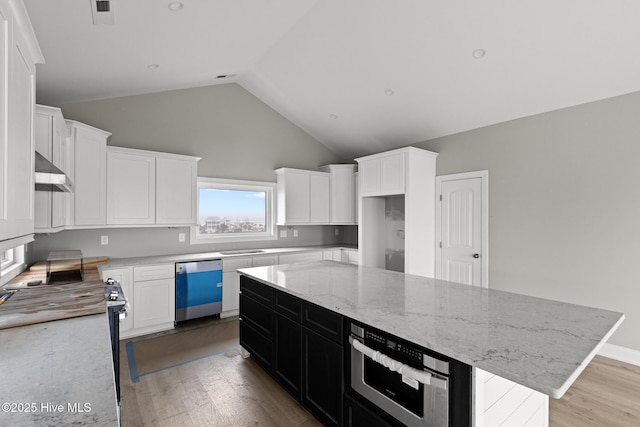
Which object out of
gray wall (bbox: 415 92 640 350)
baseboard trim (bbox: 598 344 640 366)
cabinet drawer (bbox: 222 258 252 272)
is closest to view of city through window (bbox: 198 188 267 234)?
cabinet drawer (bbox: 222 258 252 272)

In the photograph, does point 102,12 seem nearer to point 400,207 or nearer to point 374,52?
point 374,52

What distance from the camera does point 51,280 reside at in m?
2.58

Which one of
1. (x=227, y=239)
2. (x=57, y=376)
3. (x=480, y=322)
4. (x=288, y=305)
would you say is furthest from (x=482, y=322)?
(x=227, y=239)

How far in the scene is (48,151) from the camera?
246 centimetres

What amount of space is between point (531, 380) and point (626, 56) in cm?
322

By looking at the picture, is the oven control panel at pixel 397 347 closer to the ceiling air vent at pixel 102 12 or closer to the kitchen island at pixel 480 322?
the kitchen island at pixel 480 322

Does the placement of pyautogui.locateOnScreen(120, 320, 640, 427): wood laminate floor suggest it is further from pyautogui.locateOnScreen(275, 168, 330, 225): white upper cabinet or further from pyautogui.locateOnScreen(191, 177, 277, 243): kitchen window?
pyautogui.locateOnScreen(275, 168, 330, 225): white upper cabinet

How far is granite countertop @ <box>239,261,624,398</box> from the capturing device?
112 cm

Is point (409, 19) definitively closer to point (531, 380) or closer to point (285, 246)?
point (531, 380)

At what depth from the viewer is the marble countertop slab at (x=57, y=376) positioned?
81cm

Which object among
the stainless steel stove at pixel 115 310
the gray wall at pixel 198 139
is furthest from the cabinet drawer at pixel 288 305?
the gray wall at pixel 198 139

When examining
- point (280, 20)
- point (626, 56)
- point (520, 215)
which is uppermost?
point (280, 20)

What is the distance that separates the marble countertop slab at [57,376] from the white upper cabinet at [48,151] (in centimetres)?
137

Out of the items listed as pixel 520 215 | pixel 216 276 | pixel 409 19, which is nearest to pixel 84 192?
pixel 216 276
